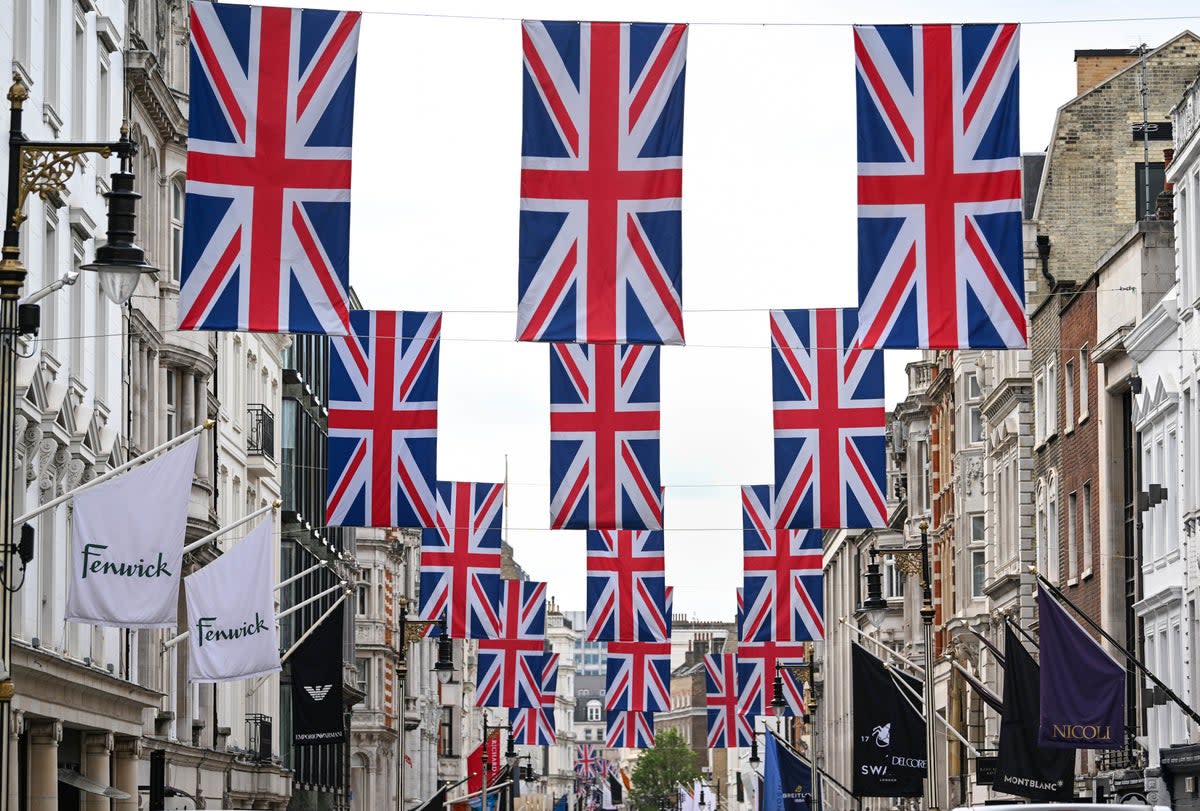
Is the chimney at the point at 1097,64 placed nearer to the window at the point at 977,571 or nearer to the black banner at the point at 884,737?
the window at the point at 977,571

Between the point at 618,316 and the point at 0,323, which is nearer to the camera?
the point at 0,323

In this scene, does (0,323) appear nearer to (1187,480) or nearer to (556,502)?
(556,502)

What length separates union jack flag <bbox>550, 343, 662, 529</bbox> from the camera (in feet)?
123

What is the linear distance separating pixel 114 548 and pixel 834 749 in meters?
90.9

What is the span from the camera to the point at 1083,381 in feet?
177

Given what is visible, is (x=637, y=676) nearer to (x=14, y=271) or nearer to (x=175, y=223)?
(x=175, y=223)

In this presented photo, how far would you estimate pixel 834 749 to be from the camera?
112 m

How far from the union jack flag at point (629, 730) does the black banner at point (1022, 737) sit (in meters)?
24.4

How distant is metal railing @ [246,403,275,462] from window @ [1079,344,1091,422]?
2188 centimetres

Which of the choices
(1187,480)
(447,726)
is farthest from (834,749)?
(1187,480)

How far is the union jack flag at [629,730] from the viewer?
62.0 m

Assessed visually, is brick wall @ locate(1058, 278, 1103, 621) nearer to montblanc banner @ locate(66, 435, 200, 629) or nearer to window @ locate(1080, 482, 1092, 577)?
window @ locate(1080, 482, 1092, 577)

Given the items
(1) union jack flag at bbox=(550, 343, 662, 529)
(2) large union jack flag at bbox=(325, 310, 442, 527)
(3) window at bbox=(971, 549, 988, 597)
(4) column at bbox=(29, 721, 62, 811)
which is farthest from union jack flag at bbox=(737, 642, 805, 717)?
(4) column at bbox=(29, 721, 62, 811)

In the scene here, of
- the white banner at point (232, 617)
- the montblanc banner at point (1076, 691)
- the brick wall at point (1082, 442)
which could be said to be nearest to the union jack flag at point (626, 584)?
the brick wall at point (1082, 442)
